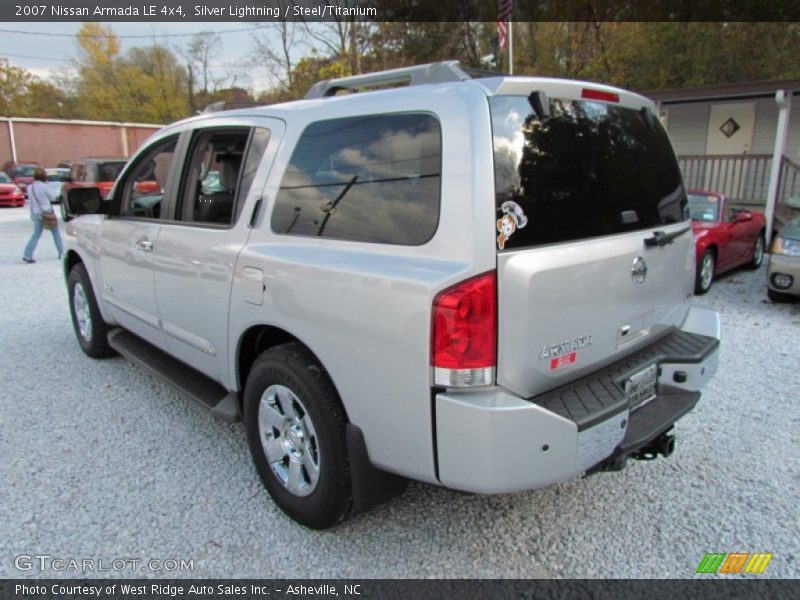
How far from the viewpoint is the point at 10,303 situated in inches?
301

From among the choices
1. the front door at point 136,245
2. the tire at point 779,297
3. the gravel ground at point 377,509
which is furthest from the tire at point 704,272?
the front door at point 136,245

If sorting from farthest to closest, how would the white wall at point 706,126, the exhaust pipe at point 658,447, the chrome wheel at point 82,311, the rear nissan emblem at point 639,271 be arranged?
the white wall at point 706,126, the chrome wheel at point 82,311, the exhaust pipe at point 658,447, the rear nissan emblem at point 639,271

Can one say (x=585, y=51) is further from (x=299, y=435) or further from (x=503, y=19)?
(x=299, y=435)

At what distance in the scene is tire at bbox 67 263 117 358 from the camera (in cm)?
491

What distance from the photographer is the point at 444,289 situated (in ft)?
6.56

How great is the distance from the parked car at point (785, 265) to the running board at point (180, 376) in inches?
266

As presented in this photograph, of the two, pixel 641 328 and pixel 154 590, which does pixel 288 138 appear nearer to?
pixel 641 328

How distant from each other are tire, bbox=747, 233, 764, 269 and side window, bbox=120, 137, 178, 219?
940 cm

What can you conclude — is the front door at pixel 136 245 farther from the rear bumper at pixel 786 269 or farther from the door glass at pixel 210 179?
the rear bumper at pixel 786 269

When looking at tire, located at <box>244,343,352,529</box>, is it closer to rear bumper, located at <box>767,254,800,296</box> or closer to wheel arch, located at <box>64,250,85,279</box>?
wheel arch, located at <box>64,250,85,279</box>

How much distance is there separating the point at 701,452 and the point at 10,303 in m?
8.35

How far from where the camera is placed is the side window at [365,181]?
2189 millimetres

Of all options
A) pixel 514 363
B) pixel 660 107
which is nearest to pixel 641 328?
pixel 514 363

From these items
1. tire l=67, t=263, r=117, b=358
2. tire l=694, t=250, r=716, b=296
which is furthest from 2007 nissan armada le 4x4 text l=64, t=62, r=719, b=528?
tire l=694, t=250, r=716, b=296
